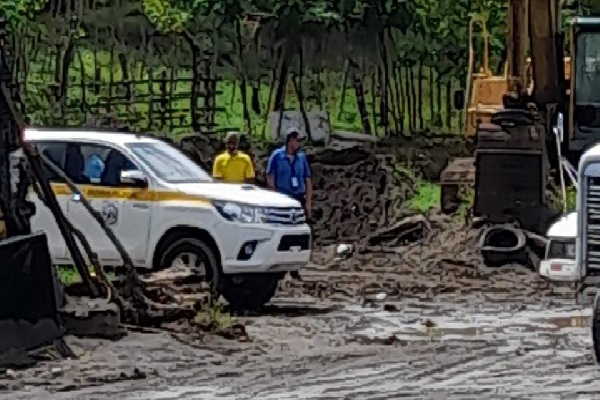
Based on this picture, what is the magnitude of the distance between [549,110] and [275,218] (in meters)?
12.0

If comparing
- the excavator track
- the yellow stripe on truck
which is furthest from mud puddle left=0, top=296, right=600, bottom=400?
the excavator track

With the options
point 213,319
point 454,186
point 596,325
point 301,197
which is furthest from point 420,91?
point 596,325

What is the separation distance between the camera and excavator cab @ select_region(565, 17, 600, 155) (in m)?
28.7

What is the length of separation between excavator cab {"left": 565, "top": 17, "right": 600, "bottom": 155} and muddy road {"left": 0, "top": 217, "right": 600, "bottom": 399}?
7.19 m

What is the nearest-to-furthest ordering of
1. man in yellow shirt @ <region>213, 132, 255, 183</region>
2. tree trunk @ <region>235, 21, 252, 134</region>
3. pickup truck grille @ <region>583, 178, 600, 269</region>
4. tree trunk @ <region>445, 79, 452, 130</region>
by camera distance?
pickup truck grille @ <region>583, 178, 600, 269</region> → man in yellow shirt @ <region>213, 132, 255, 183</region> → tree trunk @ <region>235, 21, 252, 134</region> → tree trunk @ <region>445, 79, 452, 130</region>

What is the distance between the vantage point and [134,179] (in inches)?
709

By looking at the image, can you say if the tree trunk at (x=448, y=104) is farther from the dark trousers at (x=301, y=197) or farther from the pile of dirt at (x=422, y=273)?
the dark trousers at (x=301, y=197)

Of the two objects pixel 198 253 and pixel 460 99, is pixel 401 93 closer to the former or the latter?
pixel 460 99

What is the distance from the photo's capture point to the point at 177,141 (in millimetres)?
33719

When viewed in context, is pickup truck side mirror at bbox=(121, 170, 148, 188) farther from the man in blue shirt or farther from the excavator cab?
the excavator cab

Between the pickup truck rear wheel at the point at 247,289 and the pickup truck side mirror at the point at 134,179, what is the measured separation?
138cm

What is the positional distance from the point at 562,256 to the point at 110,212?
5.26 meters

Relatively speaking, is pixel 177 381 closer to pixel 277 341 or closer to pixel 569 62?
pixel 277 341

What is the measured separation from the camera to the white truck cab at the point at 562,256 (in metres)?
15.4
